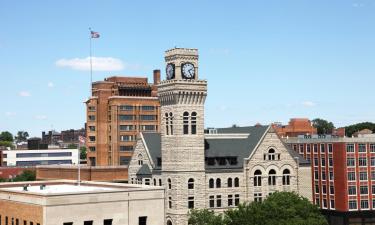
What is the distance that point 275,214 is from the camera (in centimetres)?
8994

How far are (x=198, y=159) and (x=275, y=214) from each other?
864 inches

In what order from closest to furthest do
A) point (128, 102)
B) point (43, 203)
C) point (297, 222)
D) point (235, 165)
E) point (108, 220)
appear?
point (43, 203) → point (108, 220) → point (297, 222) → point (235, 165) → point (128, 102)

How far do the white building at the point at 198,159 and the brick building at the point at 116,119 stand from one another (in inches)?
2038

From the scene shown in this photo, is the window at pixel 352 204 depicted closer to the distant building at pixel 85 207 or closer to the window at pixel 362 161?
the window at pixel 362 161

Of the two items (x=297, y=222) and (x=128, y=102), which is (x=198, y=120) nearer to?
(x=297, y=222)

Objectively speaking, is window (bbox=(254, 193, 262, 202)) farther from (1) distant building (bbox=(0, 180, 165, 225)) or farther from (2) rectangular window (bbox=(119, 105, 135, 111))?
(2) rectangular window (bbox=(119, 105, 135, 111))

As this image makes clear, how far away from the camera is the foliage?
88.9m

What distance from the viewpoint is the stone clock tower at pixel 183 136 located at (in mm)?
105875

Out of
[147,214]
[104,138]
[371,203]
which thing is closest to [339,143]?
[371,203]

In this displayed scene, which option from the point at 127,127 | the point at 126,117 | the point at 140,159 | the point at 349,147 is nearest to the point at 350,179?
the point at 349,147

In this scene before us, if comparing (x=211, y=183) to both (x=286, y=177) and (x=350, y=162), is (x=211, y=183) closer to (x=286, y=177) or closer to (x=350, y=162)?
(x=286, y=177)

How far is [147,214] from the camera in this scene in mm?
86312

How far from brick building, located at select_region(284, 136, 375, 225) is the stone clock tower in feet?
95.8

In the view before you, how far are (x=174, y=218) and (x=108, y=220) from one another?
24.9m
